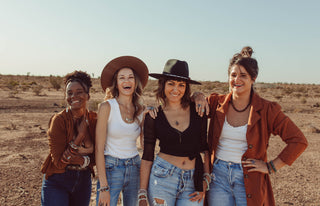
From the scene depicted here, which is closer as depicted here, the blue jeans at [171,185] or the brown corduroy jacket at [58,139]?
the blue jeans at [171,185]

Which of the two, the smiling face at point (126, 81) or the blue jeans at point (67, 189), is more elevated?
the smiling face at point (126, 81)

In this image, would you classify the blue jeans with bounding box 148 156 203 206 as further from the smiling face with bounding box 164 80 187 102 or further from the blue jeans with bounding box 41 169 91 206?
the blue jeans with bounding box 41 169 91 206

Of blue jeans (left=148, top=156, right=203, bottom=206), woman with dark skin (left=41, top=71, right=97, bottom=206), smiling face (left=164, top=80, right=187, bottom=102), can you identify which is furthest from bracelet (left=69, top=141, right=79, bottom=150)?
smiling face (left=164, top=80, right=187, bottom=102)

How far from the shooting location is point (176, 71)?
113 inches

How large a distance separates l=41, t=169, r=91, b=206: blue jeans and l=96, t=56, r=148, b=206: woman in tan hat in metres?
0.30

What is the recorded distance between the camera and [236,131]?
112 inches

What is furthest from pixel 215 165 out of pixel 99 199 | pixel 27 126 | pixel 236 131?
pixel 27 126

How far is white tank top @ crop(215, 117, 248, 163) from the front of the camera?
283 cm

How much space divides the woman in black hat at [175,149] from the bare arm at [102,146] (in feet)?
1.23

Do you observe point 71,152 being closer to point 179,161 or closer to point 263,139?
point 179,161

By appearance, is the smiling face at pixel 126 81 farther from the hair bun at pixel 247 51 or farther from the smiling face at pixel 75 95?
the hair bun at pixel 247 51

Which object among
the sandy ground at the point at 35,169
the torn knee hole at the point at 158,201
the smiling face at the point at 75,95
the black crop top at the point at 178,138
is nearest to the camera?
the torn knee hole at the point at 158,201

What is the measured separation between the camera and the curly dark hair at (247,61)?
9.37 ft

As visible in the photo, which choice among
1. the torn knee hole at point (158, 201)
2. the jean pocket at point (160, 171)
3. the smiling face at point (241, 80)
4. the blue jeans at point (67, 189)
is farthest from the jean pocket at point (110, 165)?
the smiling face at point (241, 80)
